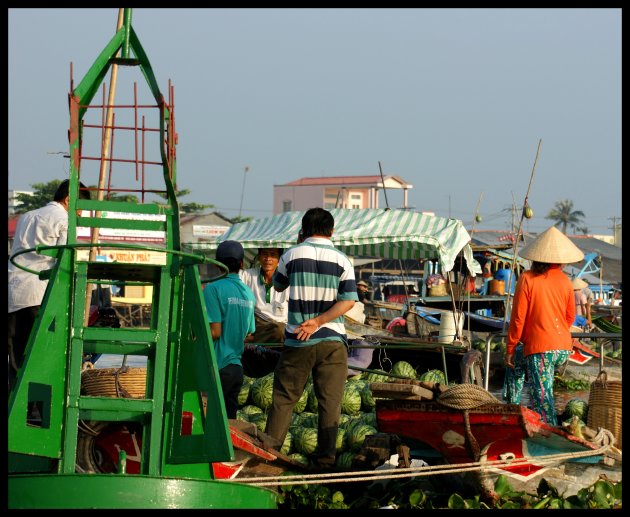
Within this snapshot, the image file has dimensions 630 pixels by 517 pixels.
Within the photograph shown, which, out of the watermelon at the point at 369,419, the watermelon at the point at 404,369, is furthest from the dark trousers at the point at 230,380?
the watermelon at the point at 404,369

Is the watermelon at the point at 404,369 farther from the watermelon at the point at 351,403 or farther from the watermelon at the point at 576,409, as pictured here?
the watermelon at the point at 576,409

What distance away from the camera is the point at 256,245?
14375 mm

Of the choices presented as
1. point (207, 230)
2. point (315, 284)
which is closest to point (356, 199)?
point (207, 230)

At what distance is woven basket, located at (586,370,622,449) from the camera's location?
7.86 meters

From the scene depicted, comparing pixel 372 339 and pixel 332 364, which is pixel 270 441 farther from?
pixel 372 339

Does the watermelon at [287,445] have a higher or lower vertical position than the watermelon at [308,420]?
lower

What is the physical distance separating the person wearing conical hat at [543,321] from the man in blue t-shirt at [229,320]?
7.82 ft

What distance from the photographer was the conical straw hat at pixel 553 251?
27.0ft

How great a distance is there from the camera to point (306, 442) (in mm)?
8273

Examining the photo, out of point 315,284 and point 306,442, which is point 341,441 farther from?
point 315,284

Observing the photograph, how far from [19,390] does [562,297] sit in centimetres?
497

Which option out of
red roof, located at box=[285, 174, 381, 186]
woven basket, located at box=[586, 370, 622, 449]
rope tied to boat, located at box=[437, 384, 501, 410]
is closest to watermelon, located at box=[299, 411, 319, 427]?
woven basket, located at box=[586, 370, 622, 449]
